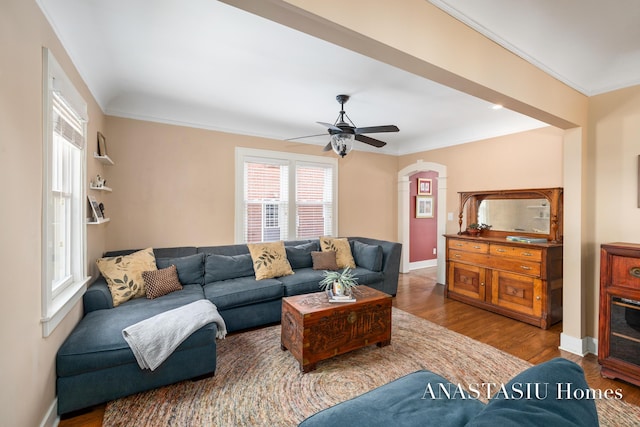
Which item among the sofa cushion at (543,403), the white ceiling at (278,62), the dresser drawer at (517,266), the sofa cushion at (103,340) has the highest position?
the white ceiling at (278,62)

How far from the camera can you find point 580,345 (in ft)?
9.29

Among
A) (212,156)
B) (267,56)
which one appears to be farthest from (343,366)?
(212,156)

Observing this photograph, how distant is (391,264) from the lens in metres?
4.40

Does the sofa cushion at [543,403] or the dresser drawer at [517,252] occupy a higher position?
the dresser drawer at [517,252]

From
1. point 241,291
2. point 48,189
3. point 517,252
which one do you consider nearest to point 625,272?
point 517,252

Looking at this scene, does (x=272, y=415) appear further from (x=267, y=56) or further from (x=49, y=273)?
(x=267, y=56)

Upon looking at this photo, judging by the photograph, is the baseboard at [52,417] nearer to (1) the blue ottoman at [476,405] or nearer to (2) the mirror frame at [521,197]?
(1) the blue ottoman at [476,405]

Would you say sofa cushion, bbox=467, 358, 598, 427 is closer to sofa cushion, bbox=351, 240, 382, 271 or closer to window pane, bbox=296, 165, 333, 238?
sofa cushion, bbox=351, 240, 382, 271

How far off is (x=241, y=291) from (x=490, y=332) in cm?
284

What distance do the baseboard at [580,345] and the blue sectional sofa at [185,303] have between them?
2055 millimetres

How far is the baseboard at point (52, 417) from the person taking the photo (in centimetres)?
175

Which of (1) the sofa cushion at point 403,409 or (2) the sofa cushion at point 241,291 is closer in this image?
(1) the sofa cushion at point 403,409

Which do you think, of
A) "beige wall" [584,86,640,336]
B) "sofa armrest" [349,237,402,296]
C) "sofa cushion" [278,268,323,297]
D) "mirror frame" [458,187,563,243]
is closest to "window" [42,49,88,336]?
"sofa cushion" [278,268,323,297]

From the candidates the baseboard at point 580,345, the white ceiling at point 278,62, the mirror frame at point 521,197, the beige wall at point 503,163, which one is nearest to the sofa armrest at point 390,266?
the mirror frame at point 521,197
